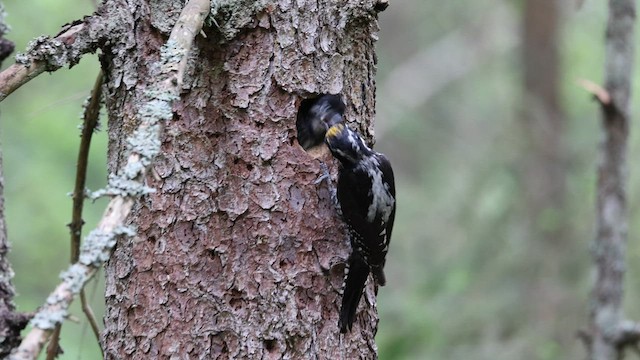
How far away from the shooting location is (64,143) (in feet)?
30.1

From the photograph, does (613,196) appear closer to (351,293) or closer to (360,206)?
(360,206)

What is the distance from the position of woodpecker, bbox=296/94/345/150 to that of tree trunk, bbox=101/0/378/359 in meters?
0.10

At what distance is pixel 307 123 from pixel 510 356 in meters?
4.15

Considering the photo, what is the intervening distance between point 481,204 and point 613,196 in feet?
9.54

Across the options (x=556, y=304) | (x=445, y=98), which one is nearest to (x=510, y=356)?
(x=556, y=304)

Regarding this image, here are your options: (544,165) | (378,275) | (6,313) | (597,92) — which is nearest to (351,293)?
(378,275)

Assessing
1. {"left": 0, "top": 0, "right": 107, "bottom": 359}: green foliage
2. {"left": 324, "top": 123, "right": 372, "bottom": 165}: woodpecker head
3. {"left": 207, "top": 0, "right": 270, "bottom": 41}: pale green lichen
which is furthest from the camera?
{"left": 0, "top": 0, "right": 107, "bottom": 359}: green foliage

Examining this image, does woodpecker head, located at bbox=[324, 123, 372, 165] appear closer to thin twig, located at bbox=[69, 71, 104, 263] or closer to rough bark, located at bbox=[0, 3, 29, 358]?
thin twig, located at bbox=[69, 71, 104, 263]

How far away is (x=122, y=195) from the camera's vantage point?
6.15 feet

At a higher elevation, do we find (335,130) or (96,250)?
(335,130)

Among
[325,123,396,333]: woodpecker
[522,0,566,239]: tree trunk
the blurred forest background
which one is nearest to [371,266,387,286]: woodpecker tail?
[325,123,396,333]: woodpecker

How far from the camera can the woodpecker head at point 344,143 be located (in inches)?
122

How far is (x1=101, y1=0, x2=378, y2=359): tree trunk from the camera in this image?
2762 mm

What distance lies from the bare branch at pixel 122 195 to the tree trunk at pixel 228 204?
50 centimetres
